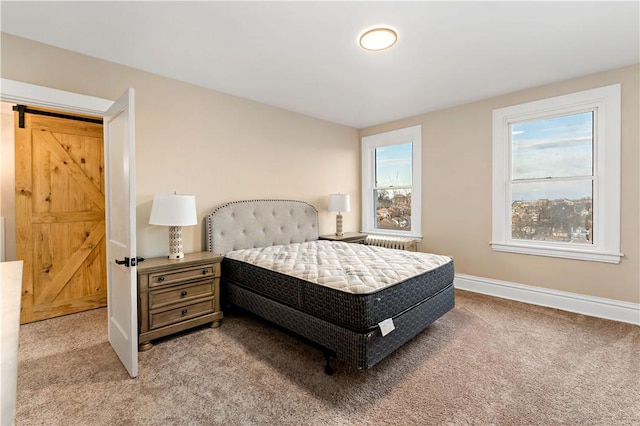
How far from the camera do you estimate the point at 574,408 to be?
1.65 metres

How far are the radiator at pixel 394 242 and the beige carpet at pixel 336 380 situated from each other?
1.62 m

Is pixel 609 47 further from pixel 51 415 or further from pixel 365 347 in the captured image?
pixel 51 415

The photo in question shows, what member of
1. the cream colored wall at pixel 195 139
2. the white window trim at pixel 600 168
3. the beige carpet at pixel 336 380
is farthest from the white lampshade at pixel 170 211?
the white window trim at pixel 600 168

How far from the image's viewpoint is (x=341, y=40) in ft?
7.51

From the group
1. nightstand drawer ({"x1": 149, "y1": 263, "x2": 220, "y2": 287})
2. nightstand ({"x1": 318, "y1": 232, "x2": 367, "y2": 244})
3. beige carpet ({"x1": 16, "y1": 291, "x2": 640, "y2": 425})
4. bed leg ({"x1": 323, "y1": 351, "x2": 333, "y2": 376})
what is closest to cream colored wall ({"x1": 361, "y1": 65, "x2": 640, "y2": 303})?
beige carpet ({"x1": 16, "y1": 291, "x2": 640, "y2": 425})

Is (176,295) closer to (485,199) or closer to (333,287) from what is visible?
(333,287)

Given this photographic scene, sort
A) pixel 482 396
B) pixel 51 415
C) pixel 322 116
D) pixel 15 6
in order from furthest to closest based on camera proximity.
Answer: pixel 322 116
pixel 15 6
pixel 482 396
pixel 51 415

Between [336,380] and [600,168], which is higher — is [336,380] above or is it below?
below

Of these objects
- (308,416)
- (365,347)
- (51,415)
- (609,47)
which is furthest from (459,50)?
(51,415)

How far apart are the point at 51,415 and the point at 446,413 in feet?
7.29

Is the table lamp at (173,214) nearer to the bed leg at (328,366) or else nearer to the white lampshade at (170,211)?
the white lampshade at (170,211)

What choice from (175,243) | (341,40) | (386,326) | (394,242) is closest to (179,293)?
(175,243)

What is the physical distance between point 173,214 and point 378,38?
7.49 ft

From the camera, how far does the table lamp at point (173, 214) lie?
2572mm
